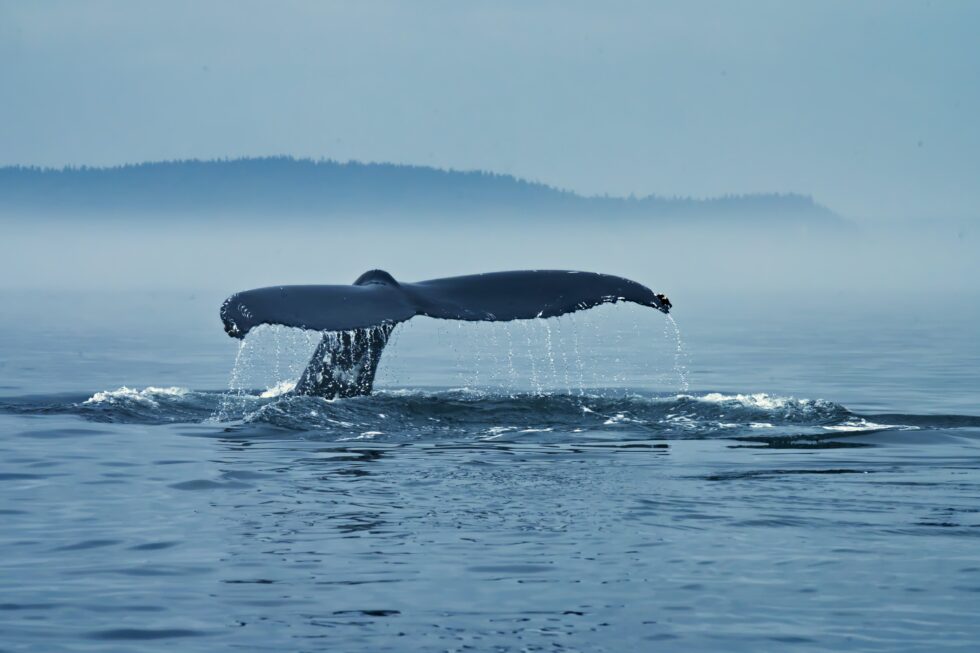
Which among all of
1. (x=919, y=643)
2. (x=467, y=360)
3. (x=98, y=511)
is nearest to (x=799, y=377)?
(x=467, y=360)

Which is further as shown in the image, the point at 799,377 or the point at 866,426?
the point at 799,377

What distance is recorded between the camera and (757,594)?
775cm

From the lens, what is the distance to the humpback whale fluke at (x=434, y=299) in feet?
36.8

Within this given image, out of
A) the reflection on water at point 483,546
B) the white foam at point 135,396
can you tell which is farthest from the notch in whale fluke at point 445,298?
the white foam at point 135,396

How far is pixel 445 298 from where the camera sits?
12773 millimetres

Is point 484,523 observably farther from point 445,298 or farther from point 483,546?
point 445,298

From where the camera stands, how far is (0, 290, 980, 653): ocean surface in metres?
7.21

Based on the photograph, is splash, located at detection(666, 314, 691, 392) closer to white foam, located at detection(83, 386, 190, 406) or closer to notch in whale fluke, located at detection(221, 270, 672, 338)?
notch in whale fluke, located at detection(221, 270, 672, 338)

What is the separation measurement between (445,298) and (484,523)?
3.68 metres

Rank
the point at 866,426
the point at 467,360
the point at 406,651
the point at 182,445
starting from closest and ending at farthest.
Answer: the point at 406,651 → the point at 182,445 → the point at 866,426 → the point at 467,360

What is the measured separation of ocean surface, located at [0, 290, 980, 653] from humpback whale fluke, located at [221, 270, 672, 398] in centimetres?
108

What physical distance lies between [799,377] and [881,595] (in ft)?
53.4

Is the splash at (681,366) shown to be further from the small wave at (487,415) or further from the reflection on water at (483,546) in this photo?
the reflection on water at (483,546)

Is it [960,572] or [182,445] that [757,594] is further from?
[182,445]
